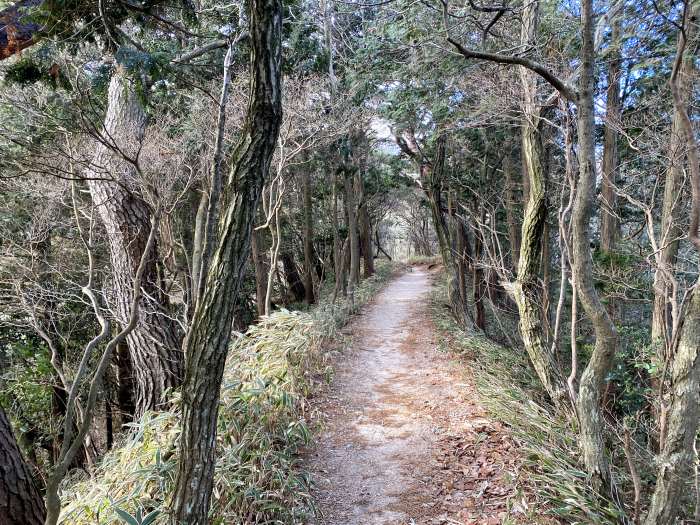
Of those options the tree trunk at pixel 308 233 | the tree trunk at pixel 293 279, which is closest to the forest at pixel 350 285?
the tree trunk at pixel 308 233

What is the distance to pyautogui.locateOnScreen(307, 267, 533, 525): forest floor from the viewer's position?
2996 millimetres

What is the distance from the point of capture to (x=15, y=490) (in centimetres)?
218

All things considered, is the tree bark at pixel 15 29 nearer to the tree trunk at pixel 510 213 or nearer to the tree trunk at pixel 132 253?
the tree trunk at pixel 132 253

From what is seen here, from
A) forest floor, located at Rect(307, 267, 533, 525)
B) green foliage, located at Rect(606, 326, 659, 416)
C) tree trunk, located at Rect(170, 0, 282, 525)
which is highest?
tree trunk, located at Rect(170, 0, 282, 525)

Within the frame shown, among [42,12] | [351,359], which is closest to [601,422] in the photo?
[351,359]

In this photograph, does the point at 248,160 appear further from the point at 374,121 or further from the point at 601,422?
the point at 374,121

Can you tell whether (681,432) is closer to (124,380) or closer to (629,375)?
(629,375)

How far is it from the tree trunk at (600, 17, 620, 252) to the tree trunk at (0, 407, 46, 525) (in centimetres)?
685

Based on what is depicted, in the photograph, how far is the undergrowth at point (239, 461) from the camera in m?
2.68

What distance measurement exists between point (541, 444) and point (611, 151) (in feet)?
18.3

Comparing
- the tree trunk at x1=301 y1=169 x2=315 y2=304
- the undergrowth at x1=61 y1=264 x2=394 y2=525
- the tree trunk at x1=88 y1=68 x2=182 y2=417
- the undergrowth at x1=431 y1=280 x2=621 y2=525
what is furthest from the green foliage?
the tree trunk at x1=301 y1=169 x2=315 y2=304

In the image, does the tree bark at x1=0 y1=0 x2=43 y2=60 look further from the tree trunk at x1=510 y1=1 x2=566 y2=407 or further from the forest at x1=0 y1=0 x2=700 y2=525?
the tree trunk at x1=510 y1=1 x2=566 y2=407

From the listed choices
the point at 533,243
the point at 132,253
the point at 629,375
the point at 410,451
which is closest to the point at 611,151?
the point at 533,243

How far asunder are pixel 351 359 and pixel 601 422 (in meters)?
4.14
